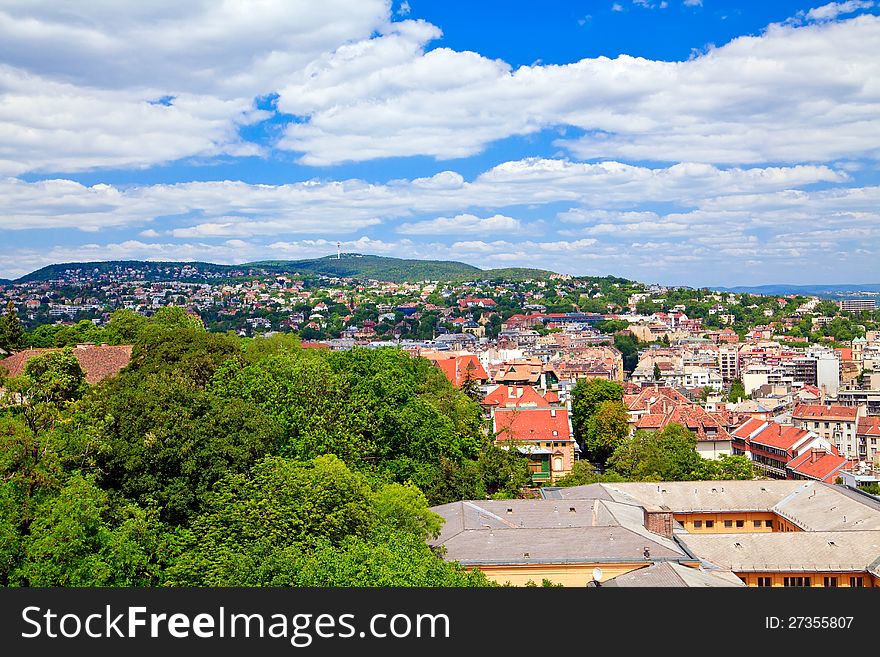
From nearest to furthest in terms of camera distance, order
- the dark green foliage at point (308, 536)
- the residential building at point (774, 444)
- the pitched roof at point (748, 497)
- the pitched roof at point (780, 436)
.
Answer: the dark green foliage at point (308, 536) < the pitched roof at point (748, 497) < the residential building at point (774, 444) < the pitched roof at point (780, 436)

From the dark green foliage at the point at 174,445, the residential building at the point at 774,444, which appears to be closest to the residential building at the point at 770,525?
the dark green foliage at the point at 174,445

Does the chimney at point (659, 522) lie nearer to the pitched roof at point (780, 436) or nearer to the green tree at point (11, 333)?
the pitched roof at point (780, 436)

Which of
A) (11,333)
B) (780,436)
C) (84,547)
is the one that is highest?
(11,333)

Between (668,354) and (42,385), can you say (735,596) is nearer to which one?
(42,385)

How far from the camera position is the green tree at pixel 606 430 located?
5700 cm

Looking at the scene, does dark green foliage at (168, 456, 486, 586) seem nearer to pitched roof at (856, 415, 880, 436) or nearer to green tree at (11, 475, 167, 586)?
green tree at (11, 475, 167, 586)

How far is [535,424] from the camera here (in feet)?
176

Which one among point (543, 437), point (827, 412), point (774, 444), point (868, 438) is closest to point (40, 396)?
point (543, 437)

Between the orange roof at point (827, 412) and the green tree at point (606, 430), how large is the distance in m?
26.1

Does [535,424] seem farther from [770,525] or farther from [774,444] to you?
[770,525]

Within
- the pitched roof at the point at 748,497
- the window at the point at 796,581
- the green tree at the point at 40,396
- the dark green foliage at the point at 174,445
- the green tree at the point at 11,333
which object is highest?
the green tree at the point at 11,333

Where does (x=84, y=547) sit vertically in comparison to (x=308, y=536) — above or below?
above

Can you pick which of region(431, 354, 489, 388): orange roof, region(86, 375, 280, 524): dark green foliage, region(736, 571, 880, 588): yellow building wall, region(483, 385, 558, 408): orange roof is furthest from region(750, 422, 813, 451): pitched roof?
region(86, 375, 280, 524): dark green foliage

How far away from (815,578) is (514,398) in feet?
137
